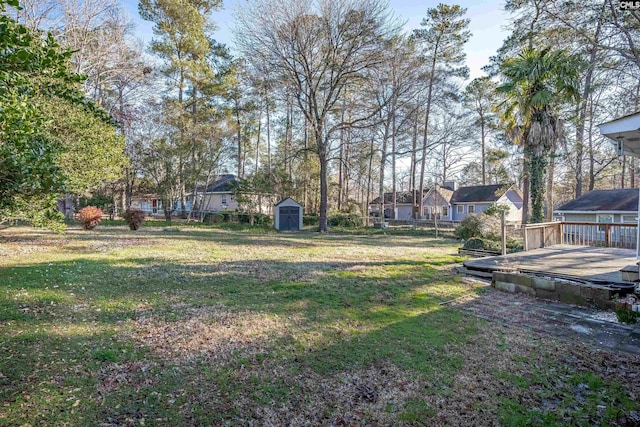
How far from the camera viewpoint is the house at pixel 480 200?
32.1m

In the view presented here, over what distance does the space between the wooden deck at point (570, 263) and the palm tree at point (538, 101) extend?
17.2ft

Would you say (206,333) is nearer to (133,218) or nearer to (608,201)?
(133,218)

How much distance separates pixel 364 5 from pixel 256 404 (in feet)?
59.0

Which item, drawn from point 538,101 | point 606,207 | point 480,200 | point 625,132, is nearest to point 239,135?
point 538,101

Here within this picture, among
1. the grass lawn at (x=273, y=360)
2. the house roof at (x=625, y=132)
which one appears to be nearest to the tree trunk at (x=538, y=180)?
the house roof at (x=625, y=132)

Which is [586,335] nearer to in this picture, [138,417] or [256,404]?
[256,404]

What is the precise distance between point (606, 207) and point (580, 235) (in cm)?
986

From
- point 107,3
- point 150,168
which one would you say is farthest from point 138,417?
point 150,168

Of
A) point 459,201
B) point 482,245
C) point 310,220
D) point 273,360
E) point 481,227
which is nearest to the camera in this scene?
point 273,360

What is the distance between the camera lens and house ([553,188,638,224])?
656 inches

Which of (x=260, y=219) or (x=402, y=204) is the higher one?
(x=402, y=204)

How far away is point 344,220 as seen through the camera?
2380 centimetres

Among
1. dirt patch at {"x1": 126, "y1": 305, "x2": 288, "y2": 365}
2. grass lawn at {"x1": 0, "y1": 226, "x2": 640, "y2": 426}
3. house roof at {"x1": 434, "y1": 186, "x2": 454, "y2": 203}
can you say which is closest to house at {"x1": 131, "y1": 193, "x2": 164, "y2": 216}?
house roof at {"x1": 434, "y1": 186, "x2": 454, "y2": 203}

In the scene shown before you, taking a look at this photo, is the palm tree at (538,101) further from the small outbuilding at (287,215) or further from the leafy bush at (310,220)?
the leafy bush at (310,220)
